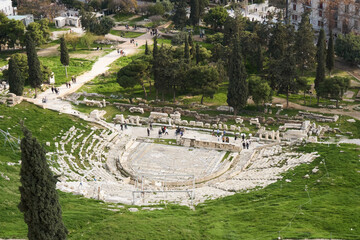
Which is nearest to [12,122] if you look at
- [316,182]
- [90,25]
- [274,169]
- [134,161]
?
[134,161]

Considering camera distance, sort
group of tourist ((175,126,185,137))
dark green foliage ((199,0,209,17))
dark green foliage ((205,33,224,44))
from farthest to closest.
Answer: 1. dark green foliage ((199,0,209,17))
2. dark green foliage ((205,33,224,44))
3. group of tourist ((175,126,185,137))

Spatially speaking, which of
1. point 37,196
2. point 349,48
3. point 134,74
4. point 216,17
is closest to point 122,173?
point 37,196

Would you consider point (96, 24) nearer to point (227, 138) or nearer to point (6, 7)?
point (6, 7)

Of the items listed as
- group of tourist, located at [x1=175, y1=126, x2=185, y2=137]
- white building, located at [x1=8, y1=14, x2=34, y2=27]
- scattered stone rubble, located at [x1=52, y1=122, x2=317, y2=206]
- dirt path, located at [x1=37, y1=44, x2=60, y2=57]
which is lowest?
scattered stone rubble, located at [x1=52, y1=122, x2=317, y2=206]

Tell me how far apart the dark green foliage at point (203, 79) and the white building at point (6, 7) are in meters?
60.6

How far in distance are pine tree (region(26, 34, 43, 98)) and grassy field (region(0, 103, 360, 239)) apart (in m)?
26.3

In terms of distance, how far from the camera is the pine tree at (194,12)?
118 metres

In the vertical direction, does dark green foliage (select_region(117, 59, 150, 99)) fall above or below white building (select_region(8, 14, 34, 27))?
below

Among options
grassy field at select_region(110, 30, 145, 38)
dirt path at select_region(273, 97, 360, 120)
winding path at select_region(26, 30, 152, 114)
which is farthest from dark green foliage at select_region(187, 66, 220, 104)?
grassy field at select_region(110, 30, 145, 38)

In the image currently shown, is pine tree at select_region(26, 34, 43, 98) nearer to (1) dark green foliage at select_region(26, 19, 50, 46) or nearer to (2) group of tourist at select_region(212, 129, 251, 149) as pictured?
(1) dark green foliage at select_region(26, 19, 50, 46)

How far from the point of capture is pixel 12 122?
6594 centimetres

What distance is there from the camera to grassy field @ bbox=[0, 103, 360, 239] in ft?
138

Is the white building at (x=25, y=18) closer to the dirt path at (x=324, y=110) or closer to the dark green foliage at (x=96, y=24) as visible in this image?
the dark green foliage at (x=96, y=24)

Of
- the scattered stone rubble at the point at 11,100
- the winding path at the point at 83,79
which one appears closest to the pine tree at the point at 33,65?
the winding path at the point at 83,79
